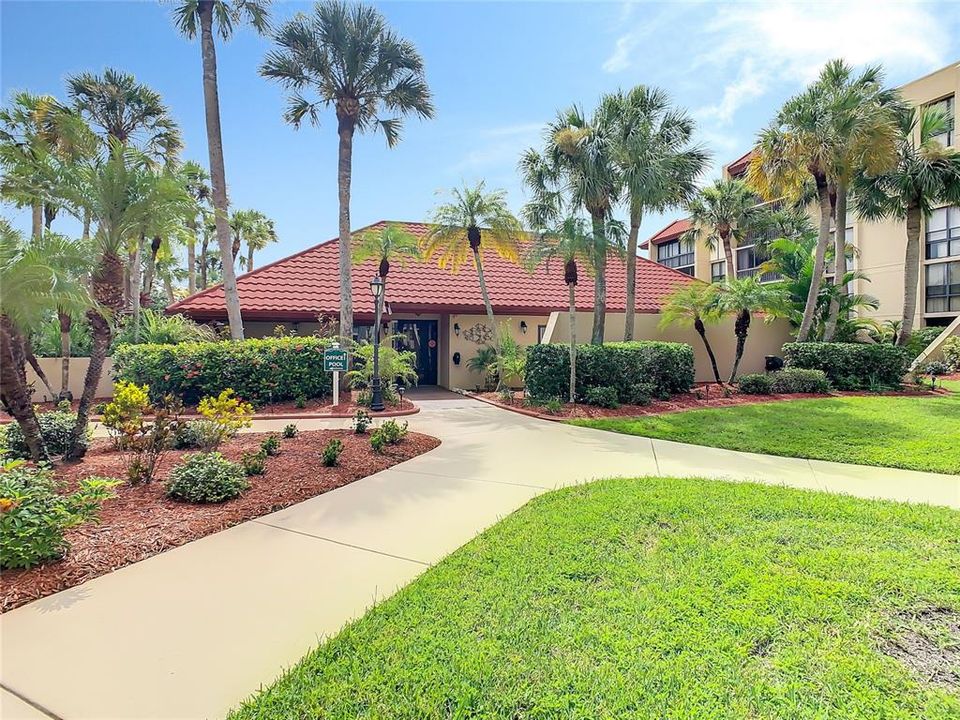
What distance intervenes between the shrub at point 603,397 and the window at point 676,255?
3234 cm

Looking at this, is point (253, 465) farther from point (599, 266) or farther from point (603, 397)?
point (599, 266)

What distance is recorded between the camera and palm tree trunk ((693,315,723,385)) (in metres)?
15.0

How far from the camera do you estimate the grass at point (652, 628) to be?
2.33 meters

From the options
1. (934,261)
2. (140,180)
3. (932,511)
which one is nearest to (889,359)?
(932,511)

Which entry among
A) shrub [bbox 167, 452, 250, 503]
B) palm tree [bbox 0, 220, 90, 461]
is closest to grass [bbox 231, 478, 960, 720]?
shrub [bbox 167, 452, 250, 503]

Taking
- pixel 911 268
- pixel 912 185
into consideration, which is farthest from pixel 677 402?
pixel 912 185

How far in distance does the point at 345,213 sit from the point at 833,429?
12585 mm

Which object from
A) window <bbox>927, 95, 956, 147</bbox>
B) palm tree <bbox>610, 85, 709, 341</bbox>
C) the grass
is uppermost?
window <bbox>927, 95, 956, 147</bbox>

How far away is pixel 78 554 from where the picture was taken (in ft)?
12.7

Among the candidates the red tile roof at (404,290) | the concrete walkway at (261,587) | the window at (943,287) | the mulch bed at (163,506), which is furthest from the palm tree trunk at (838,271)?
the mulch bed at (163,506)

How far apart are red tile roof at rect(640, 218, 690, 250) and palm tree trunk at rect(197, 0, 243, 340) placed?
37.0 meters

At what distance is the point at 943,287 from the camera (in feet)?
80.9

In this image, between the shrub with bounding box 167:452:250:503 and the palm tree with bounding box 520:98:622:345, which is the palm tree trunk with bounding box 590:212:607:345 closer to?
the palm tree with bounding box 520:98:622:345

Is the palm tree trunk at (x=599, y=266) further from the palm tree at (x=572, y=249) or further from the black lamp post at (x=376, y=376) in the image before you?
the black lamp post at (x=376, y=376)
